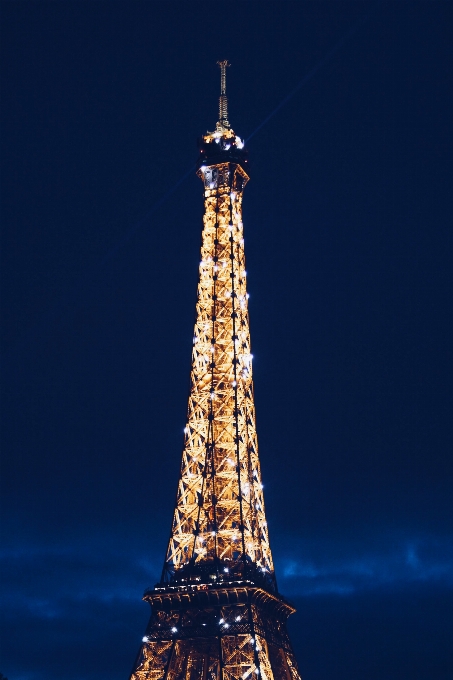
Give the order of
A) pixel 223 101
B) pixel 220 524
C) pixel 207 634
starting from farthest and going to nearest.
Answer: pixel 223 101 < pixel 220 524 < pixel 207 634

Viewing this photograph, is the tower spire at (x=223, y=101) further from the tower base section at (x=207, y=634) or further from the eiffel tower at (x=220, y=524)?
the tower base section at (x=207, y=634)

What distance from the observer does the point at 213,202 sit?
284 ft

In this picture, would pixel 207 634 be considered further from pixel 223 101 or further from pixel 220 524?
pixel 223 101

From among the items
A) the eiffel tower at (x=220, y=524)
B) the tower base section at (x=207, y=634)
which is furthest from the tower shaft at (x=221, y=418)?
the tower base section at (x=207, y=634)

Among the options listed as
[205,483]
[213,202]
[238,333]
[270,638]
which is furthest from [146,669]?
[213,202]

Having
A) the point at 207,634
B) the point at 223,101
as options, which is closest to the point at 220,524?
the point at 207,634

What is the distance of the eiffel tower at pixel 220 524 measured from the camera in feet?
227

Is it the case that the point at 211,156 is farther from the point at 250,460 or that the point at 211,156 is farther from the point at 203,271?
the point at 250,460

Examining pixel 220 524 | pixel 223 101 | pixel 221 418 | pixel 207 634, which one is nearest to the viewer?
pixel 207 634

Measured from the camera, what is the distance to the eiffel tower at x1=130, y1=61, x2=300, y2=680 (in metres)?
69.1

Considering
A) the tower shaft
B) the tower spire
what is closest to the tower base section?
the tower shaft

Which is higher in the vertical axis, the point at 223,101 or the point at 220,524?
the point at 223,101

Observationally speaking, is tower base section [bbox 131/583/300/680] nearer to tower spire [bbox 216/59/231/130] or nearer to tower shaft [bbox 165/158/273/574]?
tower shaft [bbox 165/158/273/574]

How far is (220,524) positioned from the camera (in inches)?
2876
